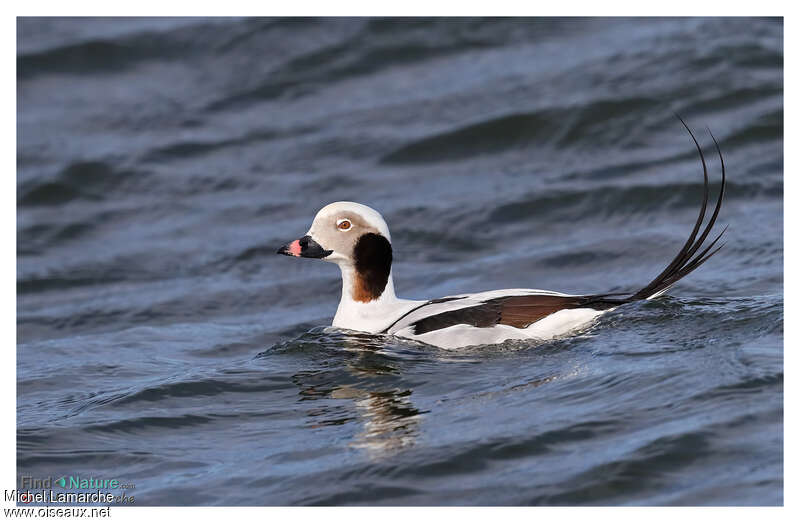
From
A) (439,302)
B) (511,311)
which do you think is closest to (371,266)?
(439,302)

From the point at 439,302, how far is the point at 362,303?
1.81ft

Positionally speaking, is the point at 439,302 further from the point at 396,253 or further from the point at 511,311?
the point at 396,253

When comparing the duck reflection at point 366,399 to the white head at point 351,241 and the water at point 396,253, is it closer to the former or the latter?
the water at point 396,253

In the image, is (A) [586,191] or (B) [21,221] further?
(B) [21,221]

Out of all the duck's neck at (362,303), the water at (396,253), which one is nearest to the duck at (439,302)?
the duck's neck at (362,303)

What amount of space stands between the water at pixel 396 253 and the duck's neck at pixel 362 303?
12 cm

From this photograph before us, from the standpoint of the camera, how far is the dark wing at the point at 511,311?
6.69m

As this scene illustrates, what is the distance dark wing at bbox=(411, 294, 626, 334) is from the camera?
6.69 metres

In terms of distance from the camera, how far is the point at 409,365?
21.4ft

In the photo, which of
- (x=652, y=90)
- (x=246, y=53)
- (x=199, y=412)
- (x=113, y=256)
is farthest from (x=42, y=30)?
(x=199, y=412)

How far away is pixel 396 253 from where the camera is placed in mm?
10906

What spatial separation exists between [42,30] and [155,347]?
9.09m

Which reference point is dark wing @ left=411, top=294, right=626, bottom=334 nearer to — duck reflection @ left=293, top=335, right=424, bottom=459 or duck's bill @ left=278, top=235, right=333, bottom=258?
duck reflection @ left=293, top=335, right=424, bottom=459

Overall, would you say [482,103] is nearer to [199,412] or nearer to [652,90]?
[652,90]
